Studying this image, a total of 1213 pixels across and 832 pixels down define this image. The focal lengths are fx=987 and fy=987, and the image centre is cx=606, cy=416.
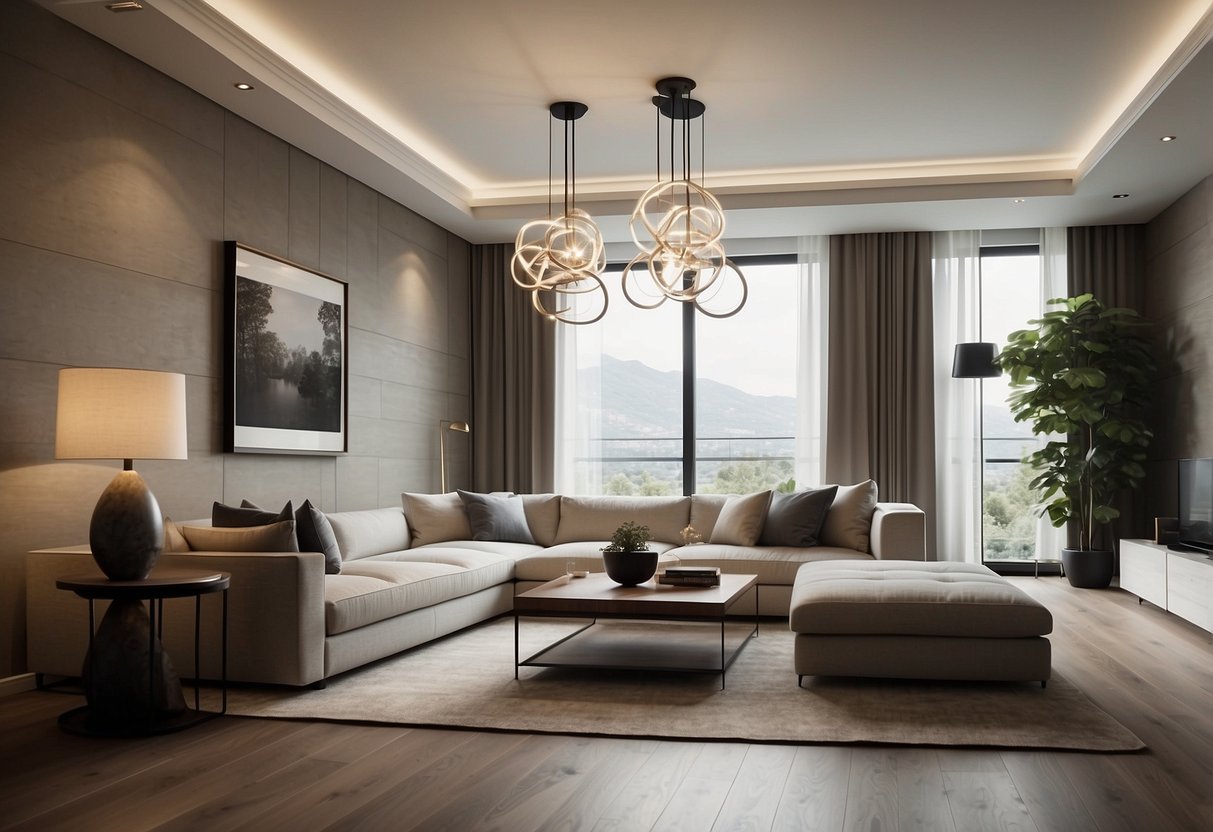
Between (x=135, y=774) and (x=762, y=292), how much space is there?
635 cm

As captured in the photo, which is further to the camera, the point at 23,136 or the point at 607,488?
the point at 607,488

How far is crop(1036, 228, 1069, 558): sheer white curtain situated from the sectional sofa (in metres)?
2.30

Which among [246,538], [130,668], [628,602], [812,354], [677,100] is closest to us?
[130,668]

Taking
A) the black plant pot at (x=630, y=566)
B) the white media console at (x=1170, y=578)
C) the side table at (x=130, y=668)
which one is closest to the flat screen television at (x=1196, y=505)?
the white media console at (x=1170, y=578)

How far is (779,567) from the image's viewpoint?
18.5 feet

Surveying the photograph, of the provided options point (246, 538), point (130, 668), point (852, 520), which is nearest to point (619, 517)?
point (852, 520)

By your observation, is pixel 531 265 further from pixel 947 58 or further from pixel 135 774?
pixel 135 774

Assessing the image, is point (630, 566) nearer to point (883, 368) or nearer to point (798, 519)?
point (798, 519)

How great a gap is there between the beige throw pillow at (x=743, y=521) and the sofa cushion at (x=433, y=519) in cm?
165

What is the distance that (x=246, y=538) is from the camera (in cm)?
400

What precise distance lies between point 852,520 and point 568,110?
9.77 feet

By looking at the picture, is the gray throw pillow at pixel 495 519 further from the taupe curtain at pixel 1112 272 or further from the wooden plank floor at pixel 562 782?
the taupe curtain at pixel 1112 272

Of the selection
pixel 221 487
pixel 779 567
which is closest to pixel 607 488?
pixel 779 567

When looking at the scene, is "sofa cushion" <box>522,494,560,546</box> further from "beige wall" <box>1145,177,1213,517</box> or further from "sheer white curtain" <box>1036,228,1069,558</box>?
"beige wall" <box>1145,177,1213,517</box>
